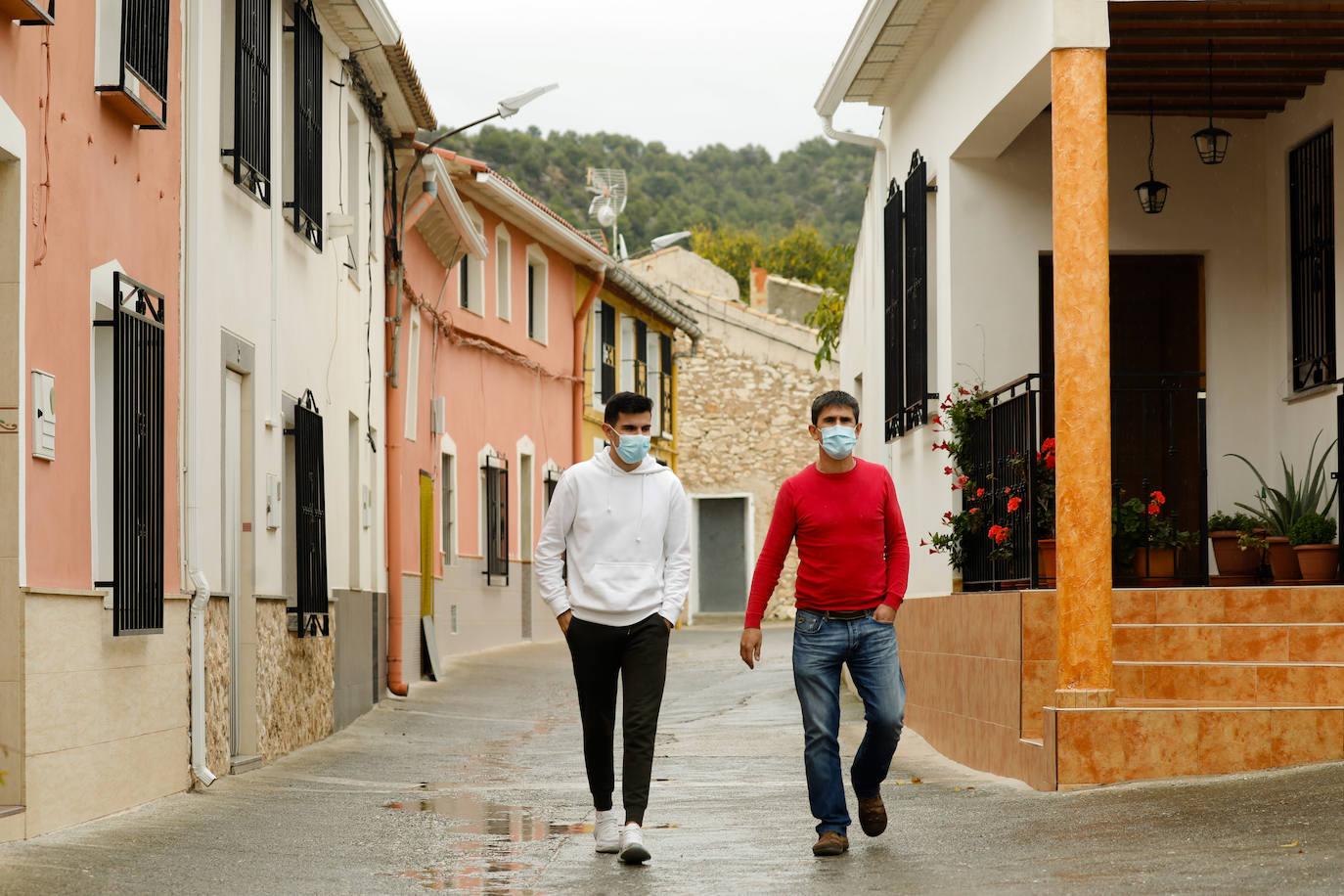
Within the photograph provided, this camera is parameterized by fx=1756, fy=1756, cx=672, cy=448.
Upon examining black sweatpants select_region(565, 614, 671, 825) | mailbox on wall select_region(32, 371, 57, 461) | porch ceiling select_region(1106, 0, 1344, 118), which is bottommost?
black sweatpants select_region(565, 614, 671, 825)

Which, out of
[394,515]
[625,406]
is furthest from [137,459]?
[394,515]

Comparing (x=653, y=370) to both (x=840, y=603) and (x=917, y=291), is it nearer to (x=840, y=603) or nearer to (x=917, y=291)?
(x=917, y=291)

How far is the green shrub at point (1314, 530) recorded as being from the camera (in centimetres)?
1072

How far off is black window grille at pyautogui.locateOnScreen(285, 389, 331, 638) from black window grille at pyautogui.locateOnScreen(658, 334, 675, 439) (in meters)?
22.3

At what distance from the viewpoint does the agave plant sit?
11.1 metres

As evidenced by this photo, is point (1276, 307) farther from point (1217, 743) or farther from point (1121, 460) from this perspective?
point (1217, 743)

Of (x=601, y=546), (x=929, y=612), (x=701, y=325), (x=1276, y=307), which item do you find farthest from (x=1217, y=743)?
(x=701, y=325)

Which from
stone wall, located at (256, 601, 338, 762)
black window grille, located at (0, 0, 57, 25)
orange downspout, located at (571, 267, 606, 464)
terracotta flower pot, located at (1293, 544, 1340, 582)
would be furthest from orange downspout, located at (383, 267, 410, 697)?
orange downspout, located at (571, 267, 606, 464)

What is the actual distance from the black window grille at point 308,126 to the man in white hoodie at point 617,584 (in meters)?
5.98

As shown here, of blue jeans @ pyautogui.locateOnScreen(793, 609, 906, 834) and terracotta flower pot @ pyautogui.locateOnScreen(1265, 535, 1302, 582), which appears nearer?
blue jeans @ pyautogui.locateOnScreen(793, 609, 906, 834)

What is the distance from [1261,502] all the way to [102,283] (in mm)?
7548

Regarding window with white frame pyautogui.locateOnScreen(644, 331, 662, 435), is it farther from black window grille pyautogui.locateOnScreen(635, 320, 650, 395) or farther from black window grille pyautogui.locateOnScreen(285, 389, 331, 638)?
black window grille pyautogui.locateOnScreen(285, 389, 331, 638)

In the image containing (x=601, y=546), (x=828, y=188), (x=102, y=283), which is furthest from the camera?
(x=828, y=188)

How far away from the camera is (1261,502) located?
11.7 metres
